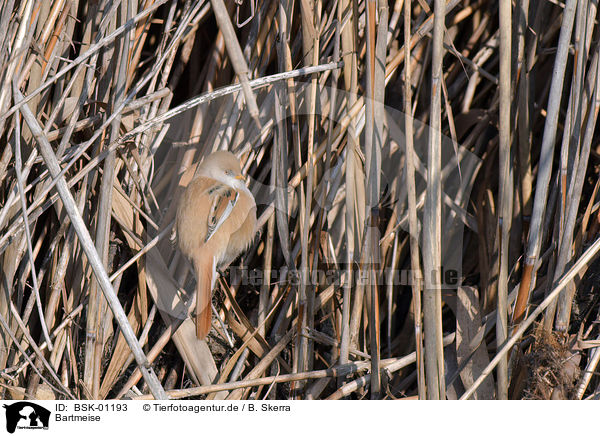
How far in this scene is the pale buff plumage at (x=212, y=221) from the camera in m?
1.63

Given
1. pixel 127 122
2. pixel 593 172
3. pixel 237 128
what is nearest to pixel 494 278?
pixel 593 172

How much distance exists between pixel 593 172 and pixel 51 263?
1.70 m

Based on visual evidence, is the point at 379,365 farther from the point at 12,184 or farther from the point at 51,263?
the point at 12,184

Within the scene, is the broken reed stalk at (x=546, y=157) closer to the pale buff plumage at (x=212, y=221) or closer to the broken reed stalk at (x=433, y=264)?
the broken reed stalk at (x=433, y=264)

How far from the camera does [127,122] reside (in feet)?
5.55

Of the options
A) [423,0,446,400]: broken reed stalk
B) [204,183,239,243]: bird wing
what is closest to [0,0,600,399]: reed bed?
[423,0,446,400]: broken reed stalk

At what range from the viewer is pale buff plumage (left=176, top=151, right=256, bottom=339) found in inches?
64.1
